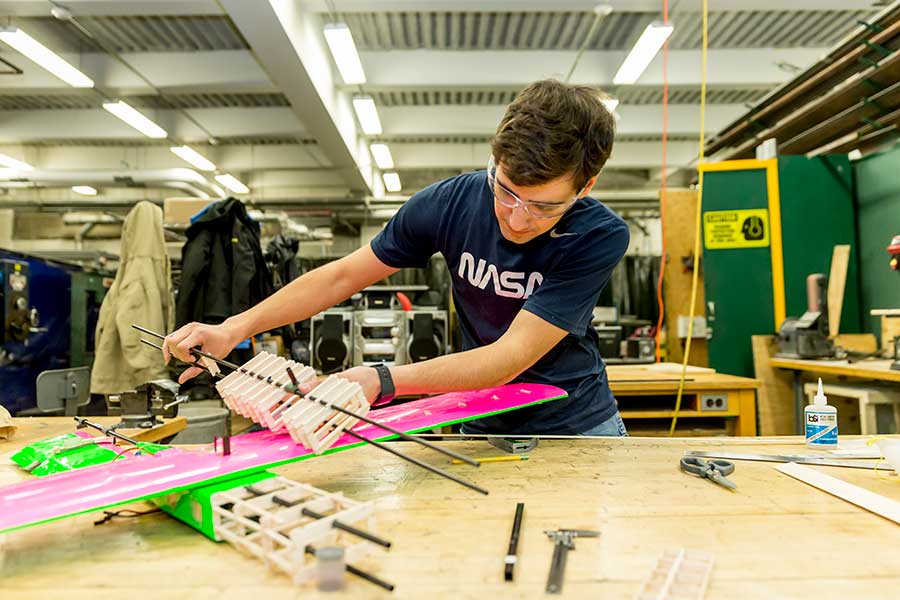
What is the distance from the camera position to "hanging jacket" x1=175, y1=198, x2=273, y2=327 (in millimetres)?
3484

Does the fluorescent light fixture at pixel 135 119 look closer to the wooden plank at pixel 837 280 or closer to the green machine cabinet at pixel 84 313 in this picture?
the green machine cabinet at pixel 84 313

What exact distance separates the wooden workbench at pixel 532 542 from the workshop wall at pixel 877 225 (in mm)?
3220

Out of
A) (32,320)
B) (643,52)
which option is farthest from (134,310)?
(643,52)

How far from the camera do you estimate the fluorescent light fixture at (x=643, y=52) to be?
166 inches

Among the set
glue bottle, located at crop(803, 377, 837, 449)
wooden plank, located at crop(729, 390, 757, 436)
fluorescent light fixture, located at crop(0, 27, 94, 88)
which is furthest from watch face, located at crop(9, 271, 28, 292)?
glue bottle, located at crop(803, 377, 837, 449)

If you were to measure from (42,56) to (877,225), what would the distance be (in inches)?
259

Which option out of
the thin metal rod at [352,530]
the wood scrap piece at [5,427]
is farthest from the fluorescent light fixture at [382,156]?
the thin metal rod at [352,530]

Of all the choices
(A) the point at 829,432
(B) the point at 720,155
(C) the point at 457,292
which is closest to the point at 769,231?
(B) the point at 720,155

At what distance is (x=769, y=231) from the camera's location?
3.83 meters

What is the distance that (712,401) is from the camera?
9.16ft

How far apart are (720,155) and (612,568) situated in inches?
240

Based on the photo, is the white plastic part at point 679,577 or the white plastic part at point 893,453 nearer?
the white plastic part at point 679,577

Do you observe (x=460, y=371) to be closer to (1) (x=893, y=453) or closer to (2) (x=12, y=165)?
(1) (x=893, y=453)

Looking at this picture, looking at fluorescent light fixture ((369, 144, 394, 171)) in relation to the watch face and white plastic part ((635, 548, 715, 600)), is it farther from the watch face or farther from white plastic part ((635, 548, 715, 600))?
white plastic part ((635, 548, 715, 600))
